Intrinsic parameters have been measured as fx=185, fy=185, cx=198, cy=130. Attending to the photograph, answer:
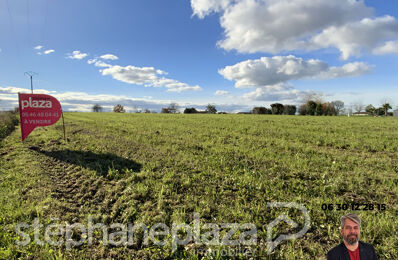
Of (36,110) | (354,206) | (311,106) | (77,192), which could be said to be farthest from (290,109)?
(77,192)

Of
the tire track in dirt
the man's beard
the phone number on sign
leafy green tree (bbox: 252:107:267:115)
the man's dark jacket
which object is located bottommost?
the tire track in dirt

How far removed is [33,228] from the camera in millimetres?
3896

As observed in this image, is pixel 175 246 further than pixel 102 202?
No

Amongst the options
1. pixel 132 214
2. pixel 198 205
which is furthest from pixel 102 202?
pixel 198 205

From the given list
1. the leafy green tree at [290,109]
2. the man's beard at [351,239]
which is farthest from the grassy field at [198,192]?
the leafy green tree at [290,109]

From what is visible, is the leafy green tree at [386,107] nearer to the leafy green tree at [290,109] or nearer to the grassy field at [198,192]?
the leafy green tree at [290,109]

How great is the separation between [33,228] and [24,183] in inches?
123

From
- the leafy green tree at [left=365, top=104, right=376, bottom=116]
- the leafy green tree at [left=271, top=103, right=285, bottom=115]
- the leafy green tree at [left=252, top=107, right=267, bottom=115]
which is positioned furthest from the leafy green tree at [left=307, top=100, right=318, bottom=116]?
the leafy green tree at [left=365, top=104, right=376, bottom=116]

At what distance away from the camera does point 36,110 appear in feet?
34.7

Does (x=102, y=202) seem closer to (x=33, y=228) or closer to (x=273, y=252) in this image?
(x=33, y=228)

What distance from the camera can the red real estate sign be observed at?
403 inches

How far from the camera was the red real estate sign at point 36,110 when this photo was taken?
10242 mm

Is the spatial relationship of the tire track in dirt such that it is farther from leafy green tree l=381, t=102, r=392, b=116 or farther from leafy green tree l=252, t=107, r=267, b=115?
leafy green tree l=381, t=102, r=392, b=116

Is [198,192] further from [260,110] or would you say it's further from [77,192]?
[260,110]
